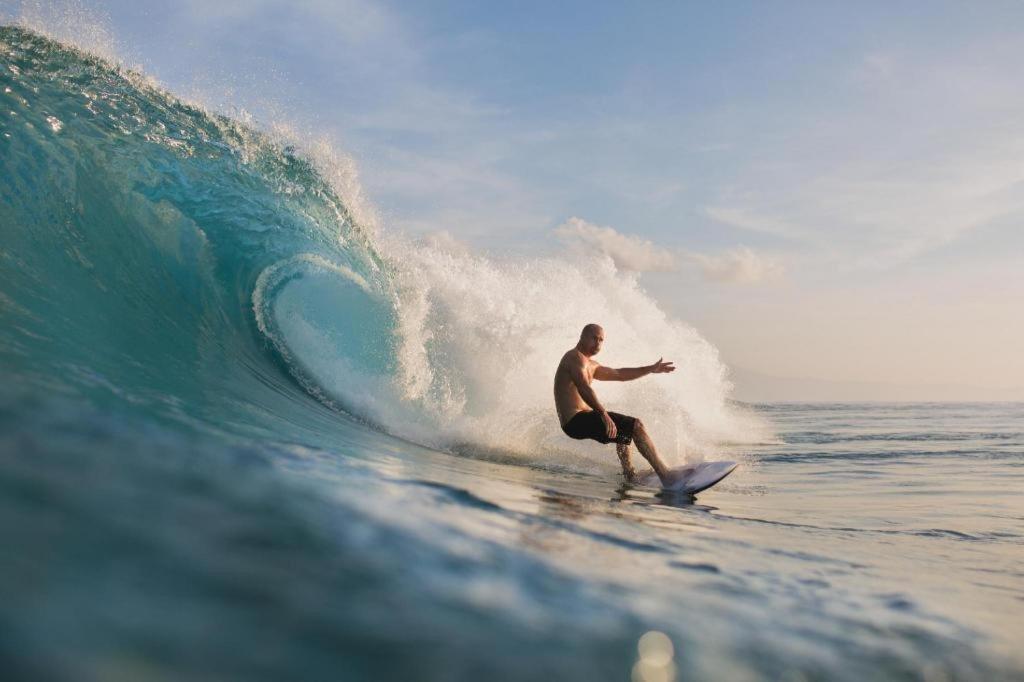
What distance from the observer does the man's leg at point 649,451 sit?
23.8 ft

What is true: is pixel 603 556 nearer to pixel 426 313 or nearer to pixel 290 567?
pixel 290 567

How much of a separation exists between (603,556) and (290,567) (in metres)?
1.41

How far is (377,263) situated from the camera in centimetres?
1177

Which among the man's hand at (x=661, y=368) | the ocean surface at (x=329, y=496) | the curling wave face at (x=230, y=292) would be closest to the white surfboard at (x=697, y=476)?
the ocean surface at (x=329, y=496)

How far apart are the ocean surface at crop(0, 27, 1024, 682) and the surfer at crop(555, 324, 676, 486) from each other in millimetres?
500

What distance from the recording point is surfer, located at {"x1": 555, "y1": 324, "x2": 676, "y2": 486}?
732cm

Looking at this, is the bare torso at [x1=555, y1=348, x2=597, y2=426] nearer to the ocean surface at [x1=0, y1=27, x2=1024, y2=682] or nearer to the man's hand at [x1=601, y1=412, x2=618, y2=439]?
the man's hand at [x1=601, y1=412, x2=618, y2=439]

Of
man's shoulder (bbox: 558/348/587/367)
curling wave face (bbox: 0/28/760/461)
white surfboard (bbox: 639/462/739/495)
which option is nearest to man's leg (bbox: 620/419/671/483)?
white surfboard (bbox: 639/462/739/495)

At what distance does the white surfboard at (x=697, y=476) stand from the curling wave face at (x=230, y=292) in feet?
6.65

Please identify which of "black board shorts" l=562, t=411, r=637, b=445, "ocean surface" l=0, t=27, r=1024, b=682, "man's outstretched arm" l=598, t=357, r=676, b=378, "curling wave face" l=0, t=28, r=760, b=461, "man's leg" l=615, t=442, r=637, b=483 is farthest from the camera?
"man's outstretched arm" l=598, t=357, r=676, b=378

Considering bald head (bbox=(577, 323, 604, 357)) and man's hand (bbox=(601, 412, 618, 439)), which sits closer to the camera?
man's hand (bbox=(601, 412, 618, 439))

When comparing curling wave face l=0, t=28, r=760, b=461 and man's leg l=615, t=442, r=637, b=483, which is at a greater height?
curling wave face l=0, t=28, r=760, b=461

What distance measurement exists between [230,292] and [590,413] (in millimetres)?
4749

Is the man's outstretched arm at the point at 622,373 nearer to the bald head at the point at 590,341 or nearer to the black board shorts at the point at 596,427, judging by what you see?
the bald head at the point at 590,341
